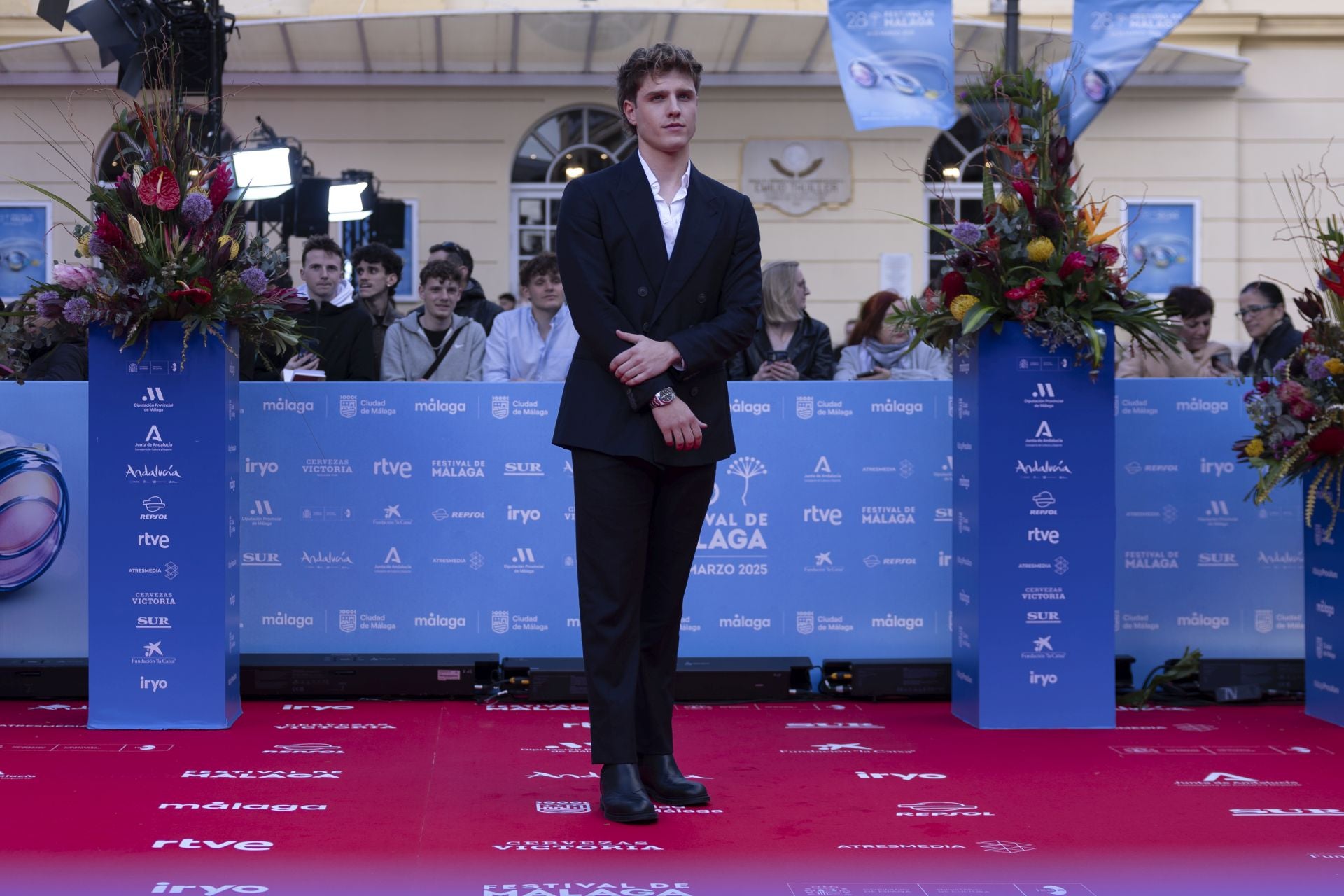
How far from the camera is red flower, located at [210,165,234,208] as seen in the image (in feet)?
17.2

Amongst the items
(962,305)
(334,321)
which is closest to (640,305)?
(962,305)

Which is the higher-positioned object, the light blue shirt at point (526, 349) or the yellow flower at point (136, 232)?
the yellow flower at point (136, 232)

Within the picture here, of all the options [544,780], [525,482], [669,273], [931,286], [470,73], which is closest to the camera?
[669,273]

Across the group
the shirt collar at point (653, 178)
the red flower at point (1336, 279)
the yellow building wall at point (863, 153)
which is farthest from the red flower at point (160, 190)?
the yellow building wall at point (863, 153)

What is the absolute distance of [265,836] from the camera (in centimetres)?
364

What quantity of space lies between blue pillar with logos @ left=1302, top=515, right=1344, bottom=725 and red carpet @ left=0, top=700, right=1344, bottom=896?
13 cm

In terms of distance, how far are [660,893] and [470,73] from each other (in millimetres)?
11692

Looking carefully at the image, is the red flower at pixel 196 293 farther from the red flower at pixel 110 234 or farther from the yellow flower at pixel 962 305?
the yellow flower at pixel 962 305

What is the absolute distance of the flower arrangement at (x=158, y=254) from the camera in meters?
5.10

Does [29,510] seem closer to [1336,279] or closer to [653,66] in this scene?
[653,66]

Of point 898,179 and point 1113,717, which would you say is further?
point 898,179

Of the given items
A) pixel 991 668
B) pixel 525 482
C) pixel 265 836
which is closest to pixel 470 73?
pixel 525 482

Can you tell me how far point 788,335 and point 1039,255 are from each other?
1.83 m

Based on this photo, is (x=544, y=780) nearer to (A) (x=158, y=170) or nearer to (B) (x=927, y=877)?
(B) (x=927, y=877)
